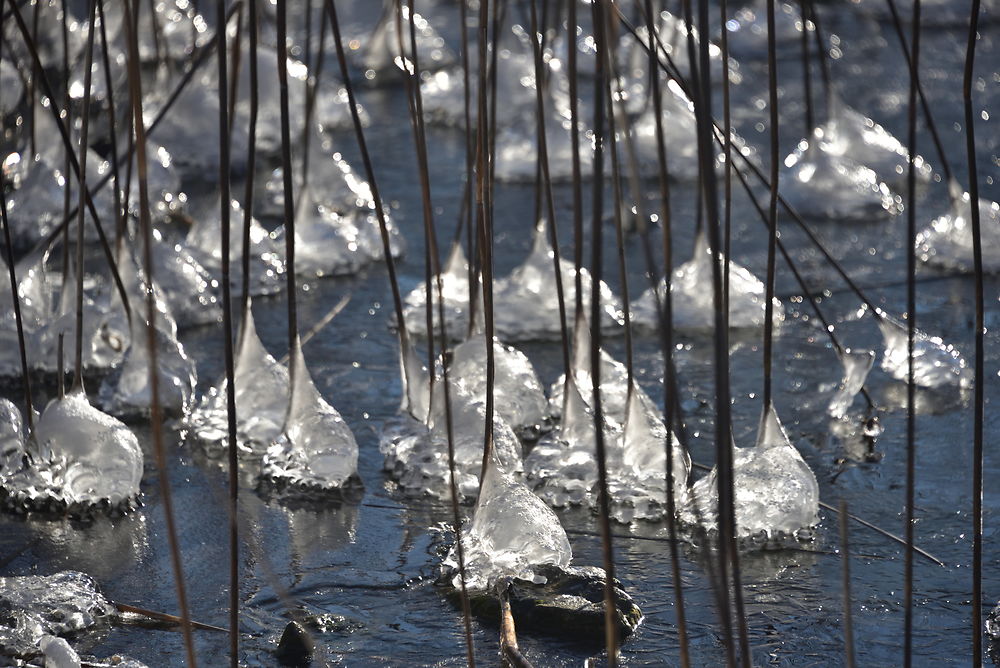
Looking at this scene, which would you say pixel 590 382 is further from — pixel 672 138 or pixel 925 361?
pixel 672 138

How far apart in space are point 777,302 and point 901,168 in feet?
3.17

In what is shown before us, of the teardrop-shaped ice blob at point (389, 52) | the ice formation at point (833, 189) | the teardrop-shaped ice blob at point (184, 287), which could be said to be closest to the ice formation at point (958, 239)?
the ice formation at point (833, 189)

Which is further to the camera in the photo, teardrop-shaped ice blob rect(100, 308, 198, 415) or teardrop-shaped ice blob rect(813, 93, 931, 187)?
teardrop-shaped ice blob rect(813, 93, 931, 187)

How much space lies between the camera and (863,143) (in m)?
3.32

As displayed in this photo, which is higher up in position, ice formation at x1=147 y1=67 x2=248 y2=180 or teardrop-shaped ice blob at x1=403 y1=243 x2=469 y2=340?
ice formation at x1=147 y1=67 x2=248 y2=180

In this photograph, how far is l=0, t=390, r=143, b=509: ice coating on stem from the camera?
1.72 meters

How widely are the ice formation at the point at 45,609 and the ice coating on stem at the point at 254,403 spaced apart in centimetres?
45

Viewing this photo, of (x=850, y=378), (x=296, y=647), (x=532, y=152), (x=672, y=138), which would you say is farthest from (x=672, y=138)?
(x=296, y=647)

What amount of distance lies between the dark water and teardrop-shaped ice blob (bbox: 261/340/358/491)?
0.18ft

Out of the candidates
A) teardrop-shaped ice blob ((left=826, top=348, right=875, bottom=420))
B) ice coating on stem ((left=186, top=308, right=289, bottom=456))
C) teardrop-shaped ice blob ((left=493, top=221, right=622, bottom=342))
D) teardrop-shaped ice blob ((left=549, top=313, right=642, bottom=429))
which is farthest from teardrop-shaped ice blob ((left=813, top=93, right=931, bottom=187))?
ice coating on stem ((left=186, top=308, right=289, bottom=456))

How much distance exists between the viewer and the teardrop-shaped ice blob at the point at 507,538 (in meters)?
1.54

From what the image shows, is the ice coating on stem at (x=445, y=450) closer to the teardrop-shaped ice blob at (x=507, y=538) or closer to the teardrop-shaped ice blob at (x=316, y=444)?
the teardrop-shaped ice blob at (x=316, y=444)

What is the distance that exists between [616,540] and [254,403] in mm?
593

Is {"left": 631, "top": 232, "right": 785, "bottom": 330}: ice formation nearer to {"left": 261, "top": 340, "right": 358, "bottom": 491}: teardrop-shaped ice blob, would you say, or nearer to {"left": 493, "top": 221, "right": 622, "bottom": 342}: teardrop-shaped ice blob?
{"left": 493, "top": 221, "right": 622, "bottom": 342}: teardrop-shaped ice blob
